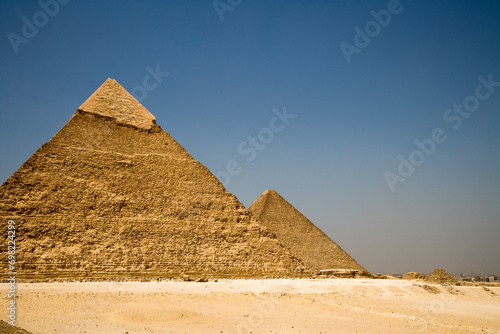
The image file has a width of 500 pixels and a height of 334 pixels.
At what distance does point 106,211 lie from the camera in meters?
26.6

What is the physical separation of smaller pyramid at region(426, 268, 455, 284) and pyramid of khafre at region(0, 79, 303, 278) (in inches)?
542

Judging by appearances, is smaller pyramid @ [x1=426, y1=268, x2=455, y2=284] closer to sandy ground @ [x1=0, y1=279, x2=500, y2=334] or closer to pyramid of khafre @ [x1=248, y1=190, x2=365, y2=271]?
pyramid of khafre @ [x1=248, y1=190, x2=365, y2=271]

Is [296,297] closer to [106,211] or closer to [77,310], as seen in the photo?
[77,310]

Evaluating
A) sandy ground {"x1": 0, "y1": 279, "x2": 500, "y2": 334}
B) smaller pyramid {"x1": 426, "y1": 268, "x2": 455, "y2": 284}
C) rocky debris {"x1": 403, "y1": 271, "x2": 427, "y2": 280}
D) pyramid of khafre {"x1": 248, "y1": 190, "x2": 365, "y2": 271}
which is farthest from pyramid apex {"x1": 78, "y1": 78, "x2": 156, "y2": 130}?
rocky debris {"x1": 403, "y1": 271, "x2": 427, "y2": 280}

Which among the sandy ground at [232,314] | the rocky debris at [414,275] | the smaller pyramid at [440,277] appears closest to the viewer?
the sandy ground at [232,314]

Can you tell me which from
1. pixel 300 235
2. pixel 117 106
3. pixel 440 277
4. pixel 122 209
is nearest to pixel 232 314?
pixel 122 209

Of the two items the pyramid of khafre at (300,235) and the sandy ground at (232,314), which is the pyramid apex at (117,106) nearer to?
the sandy ground at (232,314)

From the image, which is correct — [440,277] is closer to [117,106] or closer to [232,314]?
[117,106]

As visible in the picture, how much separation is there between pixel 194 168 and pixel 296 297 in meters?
16.0

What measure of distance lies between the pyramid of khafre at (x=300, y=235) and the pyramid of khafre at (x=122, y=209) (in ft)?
44.0

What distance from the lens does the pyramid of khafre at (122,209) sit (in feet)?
79.0

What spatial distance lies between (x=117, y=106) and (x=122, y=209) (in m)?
8.63

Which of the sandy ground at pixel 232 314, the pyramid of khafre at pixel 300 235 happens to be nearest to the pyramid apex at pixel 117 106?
the sandy ground at pixel 232 314

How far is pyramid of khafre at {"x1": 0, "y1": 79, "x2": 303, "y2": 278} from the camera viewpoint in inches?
948
